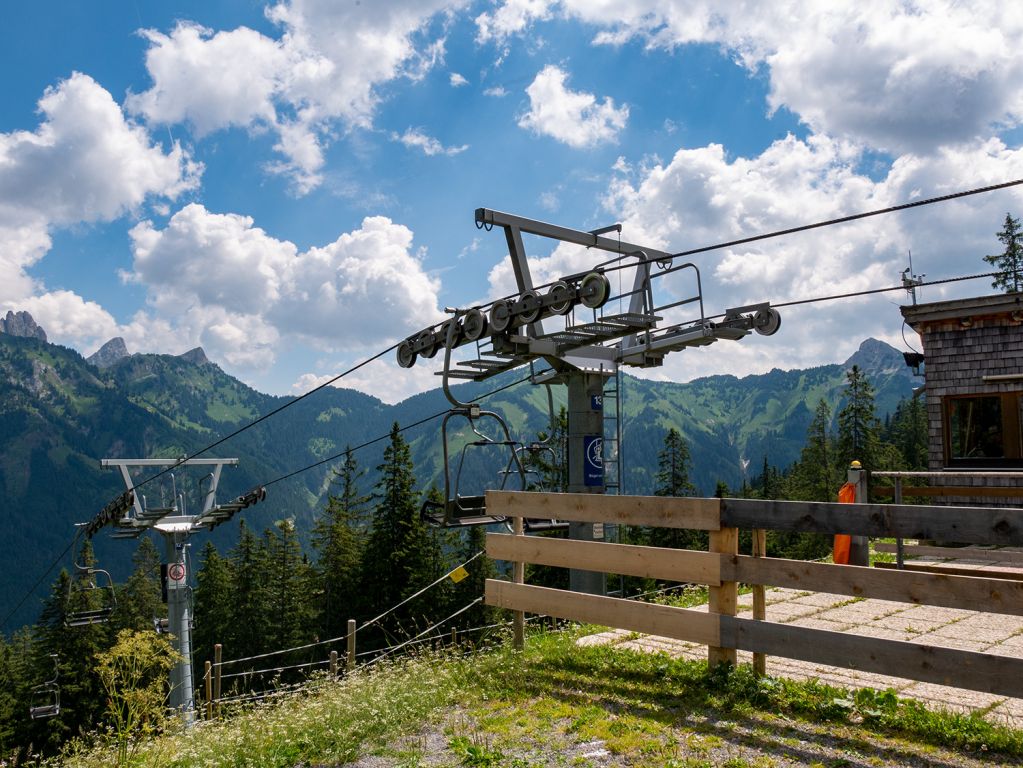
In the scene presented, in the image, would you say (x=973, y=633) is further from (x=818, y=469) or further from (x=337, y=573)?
(x=818, y=469)

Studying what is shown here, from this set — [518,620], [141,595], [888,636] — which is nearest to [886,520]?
[888,636]

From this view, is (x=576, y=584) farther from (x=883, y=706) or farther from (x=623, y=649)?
(x=883, y=706)

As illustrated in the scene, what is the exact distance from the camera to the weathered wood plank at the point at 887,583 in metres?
4.76

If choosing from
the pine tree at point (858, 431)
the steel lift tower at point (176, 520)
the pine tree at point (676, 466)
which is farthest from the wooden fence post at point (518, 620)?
the pine tree at point (858, 431)

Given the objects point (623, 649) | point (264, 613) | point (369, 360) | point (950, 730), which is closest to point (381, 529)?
point (264, 613)

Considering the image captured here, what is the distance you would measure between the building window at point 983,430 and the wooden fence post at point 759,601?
15.2 metres

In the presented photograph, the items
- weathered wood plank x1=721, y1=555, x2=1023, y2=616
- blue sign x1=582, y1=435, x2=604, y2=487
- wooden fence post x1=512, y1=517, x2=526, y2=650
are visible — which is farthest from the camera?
blue sign x1=582, y1=435, x2=604, y2=487

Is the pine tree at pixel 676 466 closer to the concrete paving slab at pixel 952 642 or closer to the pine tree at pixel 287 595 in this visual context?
the pine tree at pixel 287 595

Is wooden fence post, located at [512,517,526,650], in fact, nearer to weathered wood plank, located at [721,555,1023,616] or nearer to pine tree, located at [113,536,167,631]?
weathered wood plank, located at [721,555,1023,616]

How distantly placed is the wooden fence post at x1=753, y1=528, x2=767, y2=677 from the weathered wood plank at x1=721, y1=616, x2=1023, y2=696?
0.21m

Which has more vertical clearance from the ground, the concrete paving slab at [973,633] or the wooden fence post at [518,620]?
the wooden fence post at [518,620]

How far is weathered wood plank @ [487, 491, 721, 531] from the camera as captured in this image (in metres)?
6.14

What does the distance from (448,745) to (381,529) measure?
43717 millimetres

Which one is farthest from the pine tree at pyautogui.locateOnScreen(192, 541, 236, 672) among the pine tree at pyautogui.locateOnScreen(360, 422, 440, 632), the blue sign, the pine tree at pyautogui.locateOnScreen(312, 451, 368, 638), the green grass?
the green grass
